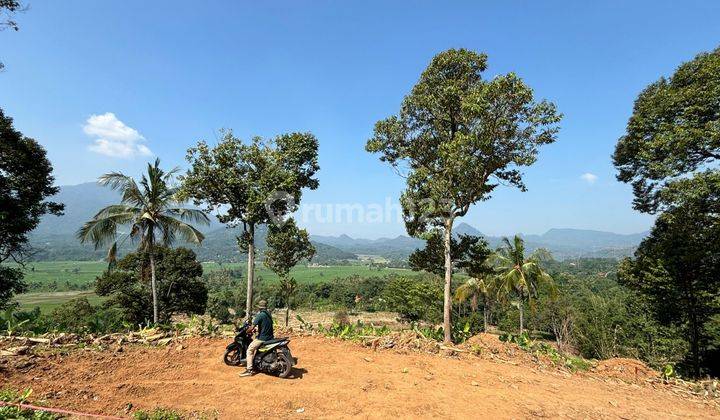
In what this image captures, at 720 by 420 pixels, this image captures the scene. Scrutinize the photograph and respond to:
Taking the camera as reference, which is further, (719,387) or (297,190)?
(297,190)

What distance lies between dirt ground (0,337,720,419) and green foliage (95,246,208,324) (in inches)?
931

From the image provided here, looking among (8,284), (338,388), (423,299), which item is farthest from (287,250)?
(423,299)

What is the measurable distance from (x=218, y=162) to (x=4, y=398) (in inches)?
413

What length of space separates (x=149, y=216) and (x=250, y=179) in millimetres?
5790

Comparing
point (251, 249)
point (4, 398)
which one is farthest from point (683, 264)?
point (4, 398)

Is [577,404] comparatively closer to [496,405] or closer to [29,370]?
[496,405]

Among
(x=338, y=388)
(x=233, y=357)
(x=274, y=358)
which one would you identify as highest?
(x=274, y=358)

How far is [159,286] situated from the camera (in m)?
30.8

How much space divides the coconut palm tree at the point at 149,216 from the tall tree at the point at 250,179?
211cm

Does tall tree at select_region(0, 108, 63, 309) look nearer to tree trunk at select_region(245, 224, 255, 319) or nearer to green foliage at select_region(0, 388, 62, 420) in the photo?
tree trunk at select_region(245, 224, 255, 319)

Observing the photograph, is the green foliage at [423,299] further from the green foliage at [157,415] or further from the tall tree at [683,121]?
the green foliage at [157,415]

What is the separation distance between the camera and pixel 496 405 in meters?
6.86

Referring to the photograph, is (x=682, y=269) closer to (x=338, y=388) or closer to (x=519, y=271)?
(x=519, y=271)

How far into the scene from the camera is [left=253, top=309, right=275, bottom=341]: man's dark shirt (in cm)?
809
